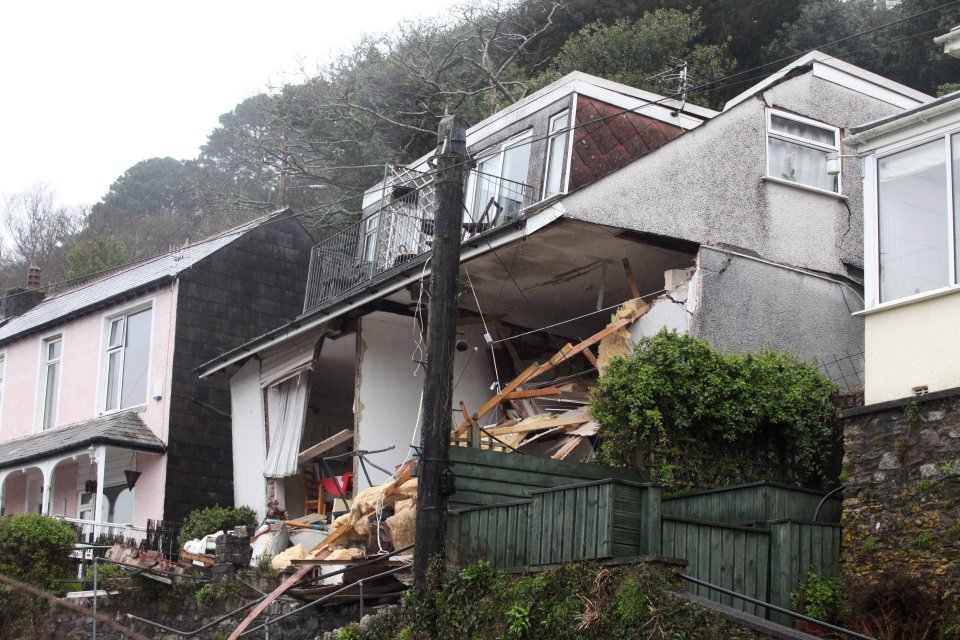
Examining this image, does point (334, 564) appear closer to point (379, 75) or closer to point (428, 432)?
point (428, 432)

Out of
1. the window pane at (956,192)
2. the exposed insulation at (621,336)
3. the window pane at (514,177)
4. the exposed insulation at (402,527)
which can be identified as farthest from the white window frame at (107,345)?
the window pane at (956,192)

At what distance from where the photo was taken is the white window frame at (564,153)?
56.0ft

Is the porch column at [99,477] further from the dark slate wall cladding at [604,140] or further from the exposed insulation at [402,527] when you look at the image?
the dark slate wall cladding at [604,140]

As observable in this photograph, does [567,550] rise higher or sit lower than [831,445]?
lower

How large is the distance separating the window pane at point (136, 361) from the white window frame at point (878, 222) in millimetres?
14766

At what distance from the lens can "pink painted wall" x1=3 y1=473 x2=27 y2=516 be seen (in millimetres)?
25516

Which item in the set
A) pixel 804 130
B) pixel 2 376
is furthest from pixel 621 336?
pixel 2 376

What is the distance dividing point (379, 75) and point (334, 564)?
21.9m

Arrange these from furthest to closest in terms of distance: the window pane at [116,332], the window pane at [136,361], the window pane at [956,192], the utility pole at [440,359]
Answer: the window pane at [116,332] → the window pane at [136,361] → the utility pole at [440,359] → the window pane at [956,192]

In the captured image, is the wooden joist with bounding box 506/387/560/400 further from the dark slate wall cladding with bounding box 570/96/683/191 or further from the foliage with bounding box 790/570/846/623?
the foliage with bounding box 790/570/846/623

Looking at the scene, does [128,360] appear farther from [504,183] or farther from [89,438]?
[504,183]

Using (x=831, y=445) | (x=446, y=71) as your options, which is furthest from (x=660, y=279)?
(x=446, y=71)

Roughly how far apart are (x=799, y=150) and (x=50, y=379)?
16.5m

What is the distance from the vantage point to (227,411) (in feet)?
74.2
